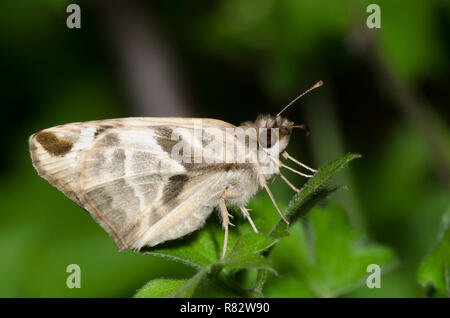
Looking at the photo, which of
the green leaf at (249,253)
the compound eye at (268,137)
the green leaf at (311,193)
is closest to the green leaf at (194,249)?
the green leaf at (249,253)

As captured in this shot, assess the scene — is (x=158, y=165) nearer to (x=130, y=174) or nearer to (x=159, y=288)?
(x=130, y=174)

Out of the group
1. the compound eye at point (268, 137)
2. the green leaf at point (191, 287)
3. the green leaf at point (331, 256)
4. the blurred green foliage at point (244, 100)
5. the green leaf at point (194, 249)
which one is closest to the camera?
the green leaf at point (191, 287)

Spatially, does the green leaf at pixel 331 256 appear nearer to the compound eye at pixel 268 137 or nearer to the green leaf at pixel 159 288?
the compound eye at pixel 268 137

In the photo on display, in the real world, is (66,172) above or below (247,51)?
below

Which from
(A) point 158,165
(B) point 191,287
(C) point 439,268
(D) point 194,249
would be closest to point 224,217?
(D) point 194,249

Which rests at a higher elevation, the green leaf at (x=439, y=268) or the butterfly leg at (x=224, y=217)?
the butterfly leg at (x=224, y=217)

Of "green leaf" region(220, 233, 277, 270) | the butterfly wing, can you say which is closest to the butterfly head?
the butterfly wing

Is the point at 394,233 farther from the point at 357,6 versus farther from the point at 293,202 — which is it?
the point at 293,202
